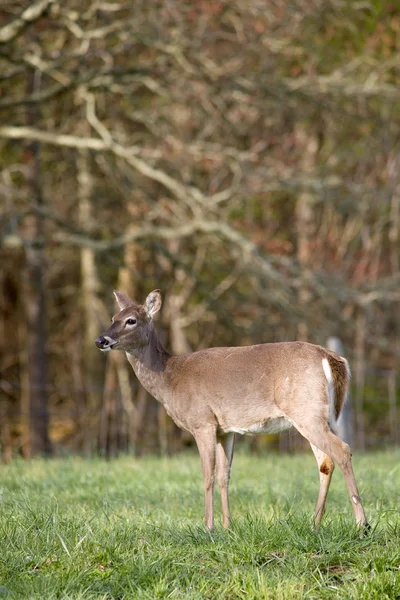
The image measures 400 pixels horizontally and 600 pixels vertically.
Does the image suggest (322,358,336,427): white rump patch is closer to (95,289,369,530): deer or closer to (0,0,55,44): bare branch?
(95,289,369,530): deer

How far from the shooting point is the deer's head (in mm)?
6262

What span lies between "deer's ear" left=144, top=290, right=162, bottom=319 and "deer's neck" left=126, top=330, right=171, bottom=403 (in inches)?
5.4

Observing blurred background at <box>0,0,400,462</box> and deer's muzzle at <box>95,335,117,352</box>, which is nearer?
deer's muzzle at <box>95,335,117,352</box>

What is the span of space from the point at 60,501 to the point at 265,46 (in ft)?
28.7

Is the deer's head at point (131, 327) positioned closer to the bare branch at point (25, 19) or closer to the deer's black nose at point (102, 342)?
the deer's black nose at point (102, 342)

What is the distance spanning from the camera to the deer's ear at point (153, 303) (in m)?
6.52

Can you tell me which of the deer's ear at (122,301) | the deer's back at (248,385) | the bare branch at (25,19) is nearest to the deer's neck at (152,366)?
the deer's back at (248,385)

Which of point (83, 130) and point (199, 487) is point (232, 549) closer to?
point (199, 487)

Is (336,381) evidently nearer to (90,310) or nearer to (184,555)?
(184,555)

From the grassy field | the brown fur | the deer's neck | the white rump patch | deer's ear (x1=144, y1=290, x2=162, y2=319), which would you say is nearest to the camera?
the grassy field

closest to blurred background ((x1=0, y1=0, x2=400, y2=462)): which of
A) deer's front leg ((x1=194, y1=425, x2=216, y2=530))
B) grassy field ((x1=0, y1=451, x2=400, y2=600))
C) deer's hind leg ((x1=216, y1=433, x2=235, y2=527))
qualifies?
deer's hind leg ((x1=216, y1=433, x2=235, y2=527))

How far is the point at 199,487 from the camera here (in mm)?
7699

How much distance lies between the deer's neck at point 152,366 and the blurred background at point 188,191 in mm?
4742

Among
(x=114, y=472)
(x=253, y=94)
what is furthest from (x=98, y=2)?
(x=114, y=472)
